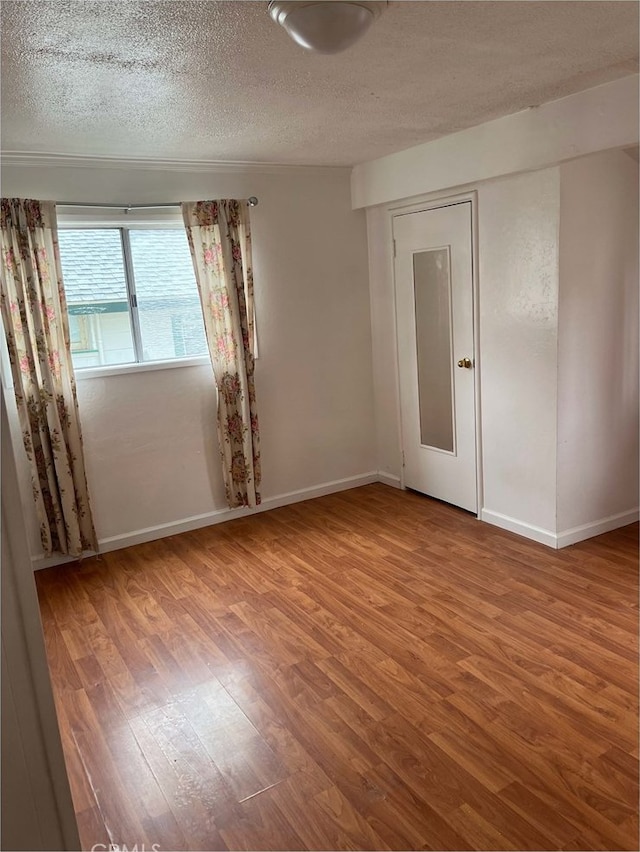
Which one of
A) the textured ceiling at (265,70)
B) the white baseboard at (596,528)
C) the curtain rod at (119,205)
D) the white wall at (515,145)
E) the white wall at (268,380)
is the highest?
the textured ceiling at (265,70)

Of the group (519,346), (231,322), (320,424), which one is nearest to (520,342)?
(519,346)

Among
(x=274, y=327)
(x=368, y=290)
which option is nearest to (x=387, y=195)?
(x=368, y=290)

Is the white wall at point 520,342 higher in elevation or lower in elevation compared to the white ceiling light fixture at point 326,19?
lower

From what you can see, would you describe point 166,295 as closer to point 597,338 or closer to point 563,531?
point 597,338

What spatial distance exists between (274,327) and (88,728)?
2.79 meters

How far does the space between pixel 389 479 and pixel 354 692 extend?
2589 millimetres

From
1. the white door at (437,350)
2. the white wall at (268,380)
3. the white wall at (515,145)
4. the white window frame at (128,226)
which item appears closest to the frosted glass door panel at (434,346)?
the white door at (437,350)

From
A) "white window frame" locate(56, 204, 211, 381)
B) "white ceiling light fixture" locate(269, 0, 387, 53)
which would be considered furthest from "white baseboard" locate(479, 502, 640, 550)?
"white ceiling light fixture" locate(269, 0, 387, 53)

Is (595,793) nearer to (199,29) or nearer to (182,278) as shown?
(199,29)

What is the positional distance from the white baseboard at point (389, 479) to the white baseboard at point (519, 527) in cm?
89

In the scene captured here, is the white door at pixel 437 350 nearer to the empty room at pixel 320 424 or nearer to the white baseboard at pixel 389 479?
the empty room at pixel 320 424

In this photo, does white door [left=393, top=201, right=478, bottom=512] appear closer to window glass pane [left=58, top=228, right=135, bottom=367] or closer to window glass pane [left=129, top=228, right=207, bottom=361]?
window glass pane [left=129, top=228, right=207, bottom=361]

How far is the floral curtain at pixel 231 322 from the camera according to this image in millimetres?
4016

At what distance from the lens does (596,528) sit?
12.4 ft
